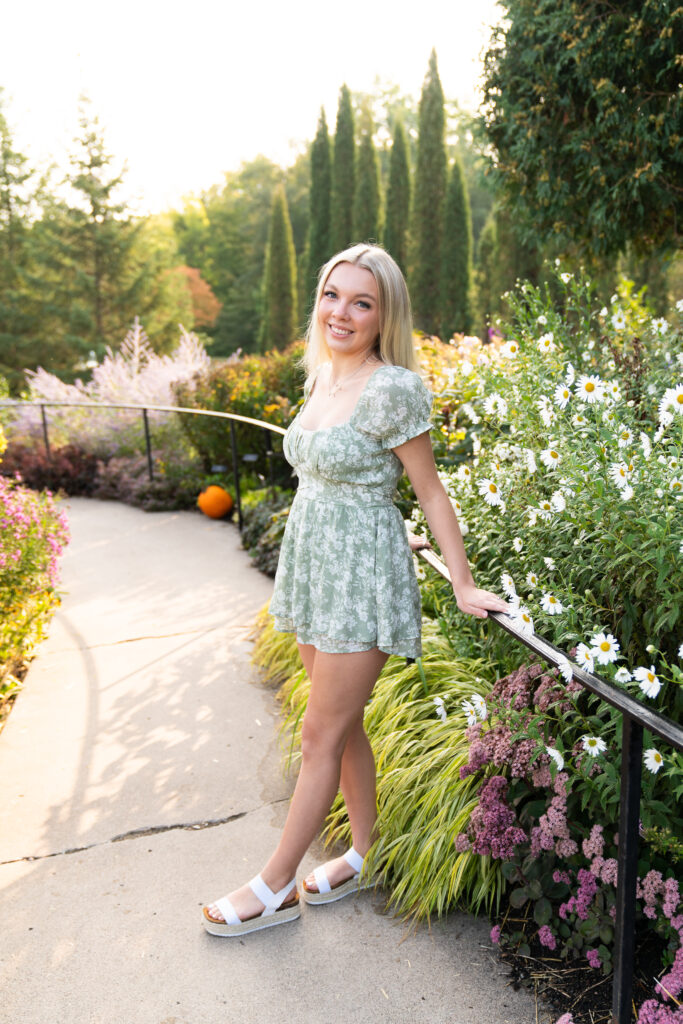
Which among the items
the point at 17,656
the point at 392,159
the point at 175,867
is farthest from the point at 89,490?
the point at 392,159

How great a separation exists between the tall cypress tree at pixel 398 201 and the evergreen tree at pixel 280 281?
4164mm

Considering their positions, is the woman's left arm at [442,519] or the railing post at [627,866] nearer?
the railing post at [627,866]

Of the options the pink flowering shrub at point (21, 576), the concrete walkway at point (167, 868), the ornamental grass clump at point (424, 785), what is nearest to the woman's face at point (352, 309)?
the ornamental grass clump at point (424, 785)

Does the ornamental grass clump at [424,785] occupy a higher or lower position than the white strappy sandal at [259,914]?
higher

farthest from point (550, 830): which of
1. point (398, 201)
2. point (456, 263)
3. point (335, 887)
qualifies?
point (398, 201)

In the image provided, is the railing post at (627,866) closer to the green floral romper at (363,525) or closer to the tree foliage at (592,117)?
Result: the green floral romper at (363,525)

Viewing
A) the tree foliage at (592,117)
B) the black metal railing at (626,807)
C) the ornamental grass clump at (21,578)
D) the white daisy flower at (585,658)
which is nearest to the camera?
the black metal railing at (626,807)

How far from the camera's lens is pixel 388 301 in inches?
77.8

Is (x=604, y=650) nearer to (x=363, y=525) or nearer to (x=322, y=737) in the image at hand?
(x=363, y=525)

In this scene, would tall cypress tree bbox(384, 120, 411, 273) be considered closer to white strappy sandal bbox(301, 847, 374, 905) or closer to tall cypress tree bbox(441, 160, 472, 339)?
tall cypress tree bbox(441, 160, 472, 339)

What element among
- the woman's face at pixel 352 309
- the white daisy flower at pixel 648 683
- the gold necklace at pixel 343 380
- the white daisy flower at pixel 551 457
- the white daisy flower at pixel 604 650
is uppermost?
the woman's face at pixel 352 309

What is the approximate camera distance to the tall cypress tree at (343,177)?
2345cm

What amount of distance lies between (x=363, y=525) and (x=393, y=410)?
11.3 inches

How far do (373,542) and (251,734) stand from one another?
1591mm
